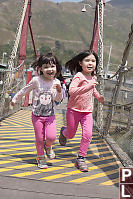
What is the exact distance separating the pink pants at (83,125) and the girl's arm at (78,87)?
328 mm

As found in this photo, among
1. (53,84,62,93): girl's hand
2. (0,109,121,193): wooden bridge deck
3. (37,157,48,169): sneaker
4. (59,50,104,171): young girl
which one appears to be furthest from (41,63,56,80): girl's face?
(0,109,121,193): wooden bridge deck

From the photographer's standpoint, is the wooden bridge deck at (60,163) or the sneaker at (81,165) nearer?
the wooden bridge deck at (60,163)

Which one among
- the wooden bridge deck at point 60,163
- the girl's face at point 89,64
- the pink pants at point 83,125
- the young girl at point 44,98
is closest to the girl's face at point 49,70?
the young girl at point 44,98

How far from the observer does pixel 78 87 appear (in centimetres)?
275

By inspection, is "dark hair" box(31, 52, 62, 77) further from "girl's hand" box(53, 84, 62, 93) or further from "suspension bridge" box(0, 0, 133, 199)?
"suspension bridge" box(0, 0, 133, 199)

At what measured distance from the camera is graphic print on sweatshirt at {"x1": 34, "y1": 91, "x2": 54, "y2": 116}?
2.75m

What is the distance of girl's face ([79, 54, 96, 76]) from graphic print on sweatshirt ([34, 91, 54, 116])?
1.68 ft

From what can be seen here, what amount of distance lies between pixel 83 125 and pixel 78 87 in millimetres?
458

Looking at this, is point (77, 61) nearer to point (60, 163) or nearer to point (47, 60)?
point (47, 60)

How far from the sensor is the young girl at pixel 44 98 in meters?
2.74

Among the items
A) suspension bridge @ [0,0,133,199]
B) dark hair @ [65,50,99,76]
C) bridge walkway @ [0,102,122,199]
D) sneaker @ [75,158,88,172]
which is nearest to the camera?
suspension bridge @ [0,0,133,199]

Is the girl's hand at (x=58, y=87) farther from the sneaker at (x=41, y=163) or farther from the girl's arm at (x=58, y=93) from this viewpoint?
the sneaker at (x=41, y=163)

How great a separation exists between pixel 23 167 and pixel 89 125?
0.86 metres

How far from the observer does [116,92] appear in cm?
413
